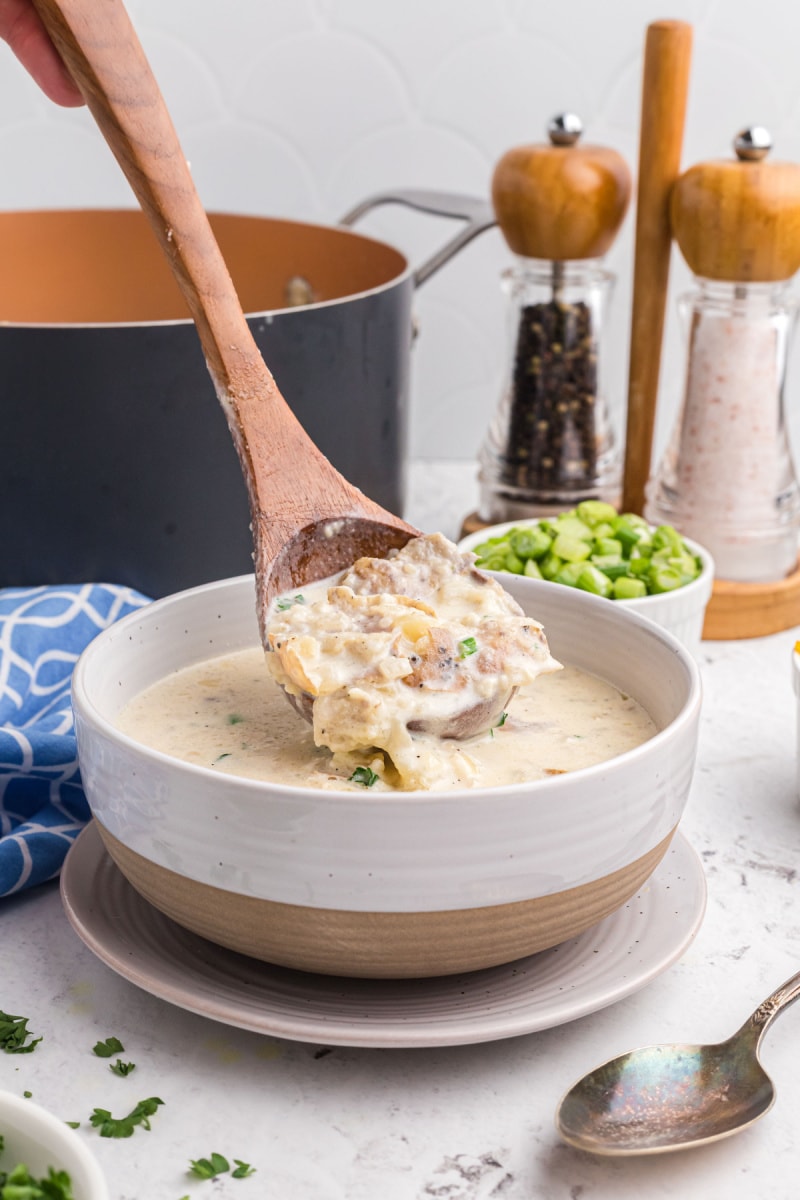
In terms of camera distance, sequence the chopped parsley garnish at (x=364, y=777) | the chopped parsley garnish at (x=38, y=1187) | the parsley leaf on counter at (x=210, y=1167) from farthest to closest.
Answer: the chopped parsley garnish at (x=364, y=777)
the parsley leaf on counter at (x=210, y=1167)
the chopped parsley garnish at (x=38, y=1187)

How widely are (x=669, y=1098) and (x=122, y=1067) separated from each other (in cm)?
28

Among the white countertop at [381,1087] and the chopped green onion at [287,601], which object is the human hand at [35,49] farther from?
the white countertop at [381,1087]

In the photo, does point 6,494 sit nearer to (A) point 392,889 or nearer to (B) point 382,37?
(A) point 392,889

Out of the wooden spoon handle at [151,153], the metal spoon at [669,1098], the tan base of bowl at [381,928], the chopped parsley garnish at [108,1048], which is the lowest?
Result: the chopped parsley garnish at [108,1048]

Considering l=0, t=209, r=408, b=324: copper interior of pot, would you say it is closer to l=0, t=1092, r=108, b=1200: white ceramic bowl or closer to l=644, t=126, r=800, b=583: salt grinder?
l=644, t=126, r=800, b=583: salt grinder

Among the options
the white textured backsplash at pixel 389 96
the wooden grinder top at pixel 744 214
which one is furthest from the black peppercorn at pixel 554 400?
the white textured backsplash at pixel 389 96

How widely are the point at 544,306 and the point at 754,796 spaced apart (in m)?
0.62

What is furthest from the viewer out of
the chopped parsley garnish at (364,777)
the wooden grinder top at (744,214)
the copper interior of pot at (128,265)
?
the copper interior of pot at (128,265)

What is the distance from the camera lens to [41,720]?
1.01m

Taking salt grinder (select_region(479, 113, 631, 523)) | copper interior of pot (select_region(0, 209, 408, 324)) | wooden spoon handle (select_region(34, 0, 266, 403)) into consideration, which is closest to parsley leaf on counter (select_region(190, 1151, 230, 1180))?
wooden spoon handle (select_region(34, 0, 266, 403))

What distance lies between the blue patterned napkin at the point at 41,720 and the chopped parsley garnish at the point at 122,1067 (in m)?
0.18

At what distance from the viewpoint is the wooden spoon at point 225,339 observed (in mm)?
879

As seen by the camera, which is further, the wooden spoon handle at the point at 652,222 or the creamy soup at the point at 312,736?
the wooden spoon handle at the point at 652,222

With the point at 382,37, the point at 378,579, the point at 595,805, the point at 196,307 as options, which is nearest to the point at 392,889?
the point at 595,805
